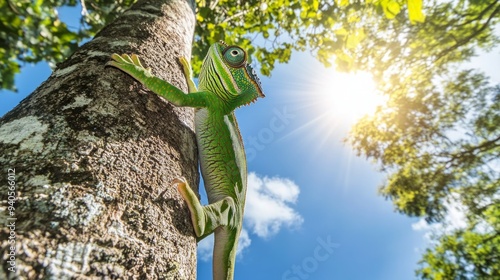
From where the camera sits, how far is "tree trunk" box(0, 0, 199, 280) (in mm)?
734

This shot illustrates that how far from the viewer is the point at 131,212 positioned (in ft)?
2.98

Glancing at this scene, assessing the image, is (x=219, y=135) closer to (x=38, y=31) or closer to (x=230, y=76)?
(x=230, y=76)

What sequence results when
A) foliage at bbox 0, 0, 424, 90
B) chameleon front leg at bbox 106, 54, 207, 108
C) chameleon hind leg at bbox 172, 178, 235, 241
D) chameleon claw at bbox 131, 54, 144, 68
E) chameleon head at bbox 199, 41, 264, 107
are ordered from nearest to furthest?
chameleon hind leg at bbox 172, 178, 235, 241, chameleon front leg at bbox 106, 54, 207, 108, chameleon claw at bbox 131, 54, 144, 68, chameleon head at bbox 199, 41, 264, 107, foliage at bbox 0, 0, 424, 90

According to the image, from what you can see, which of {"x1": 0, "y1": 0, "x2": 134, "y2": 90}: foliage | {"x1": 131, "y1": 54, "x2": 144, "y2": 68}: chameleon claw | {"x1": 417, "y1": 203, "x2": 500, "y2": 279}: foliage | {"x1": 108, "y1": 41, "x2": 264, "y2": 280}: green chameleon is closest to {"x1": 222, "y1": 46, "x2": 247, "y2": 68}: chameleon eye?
{"x1": 108, "y1": 41, "x2": 264, "y2": 280}: green chameleon

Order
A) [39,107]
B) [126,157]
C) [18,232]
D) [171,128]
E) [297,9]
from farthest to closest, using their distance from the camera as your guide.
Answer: [297,9], [171,128], [39,107], [126,157], [18,232]

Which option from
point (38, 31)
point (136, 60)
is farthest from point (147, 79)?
point (38, 31)

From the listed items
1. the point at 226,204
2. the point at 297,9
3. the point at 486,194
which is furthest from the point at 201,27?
the point at 486,194

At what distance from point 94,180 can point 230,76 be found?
1423 millimetres

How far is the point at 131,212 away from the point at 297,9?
673 centimetres

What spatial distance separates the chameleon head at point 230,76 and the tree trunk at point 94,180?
0.68 m

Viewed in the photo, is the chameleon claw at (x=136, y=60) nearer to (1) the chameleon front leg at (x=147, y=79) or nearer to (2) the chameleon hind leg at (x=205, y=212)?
(1) the chameleon front leg at (x=147, y=79)

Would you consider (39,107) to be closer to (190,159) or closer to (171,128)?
(171,128)

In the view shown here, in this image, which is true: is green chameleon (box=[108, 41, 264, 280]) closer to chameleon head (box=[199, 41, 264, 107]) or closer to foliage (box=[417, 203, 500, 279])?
chameleon head (box=[199, 41, 264, 107])

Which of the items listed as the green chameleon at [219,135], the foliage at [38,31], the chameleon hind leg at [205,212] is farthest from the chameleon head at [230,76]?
the foliage at [38,31]
